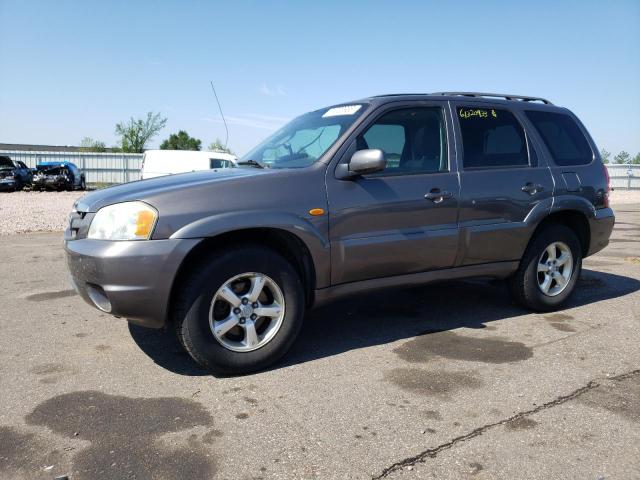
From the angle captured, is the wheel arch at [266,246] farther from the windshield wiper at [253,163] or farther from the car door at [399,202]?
the windshield wiper at [253,163]

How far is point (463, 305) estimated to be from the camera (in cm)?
513

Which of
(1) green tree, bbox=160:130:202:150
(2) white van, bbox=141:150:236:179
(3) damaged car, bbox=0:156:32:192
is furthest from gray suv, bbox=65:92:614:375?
(1) green tree, bbox=160:130:202:150

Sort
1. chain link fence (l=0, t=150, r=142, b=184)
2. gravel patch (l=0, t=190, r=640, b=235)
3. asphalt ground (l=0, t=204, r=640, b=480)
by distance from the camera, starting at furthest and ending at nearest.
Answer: chain link fence (l=0, t=150, r=142, b=184) → gravel patch (l=0, t=190, r=640, b=235) → asphalt ground (l=0, t=204, r=640, b=480)

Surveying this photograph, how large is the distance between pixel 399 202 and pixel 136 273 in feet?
6.18

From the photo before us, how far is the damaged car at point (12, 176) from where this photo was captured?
2356 centimetres

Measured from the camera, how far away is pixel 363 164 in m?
3.55

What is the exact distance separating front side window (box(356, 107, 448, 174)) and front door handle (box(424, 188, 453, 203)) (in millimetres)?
179

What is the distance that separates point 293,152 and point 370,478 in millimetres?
2490

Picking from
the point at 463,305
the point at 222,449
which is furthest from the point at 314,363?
the point at 463,305

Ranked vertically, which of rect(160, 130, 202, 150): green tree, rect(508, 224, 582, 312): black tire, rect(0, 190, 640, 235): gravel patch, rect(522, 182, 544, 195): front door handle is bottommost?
rect(0, 190, 640, 235): gravel patch

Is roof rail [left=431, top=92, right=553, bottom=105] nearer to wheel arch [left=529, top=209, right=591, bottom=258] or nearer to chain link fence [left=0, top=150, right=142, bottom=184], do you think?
wheel arch [left=529, top=209, right=591, bottom=258]

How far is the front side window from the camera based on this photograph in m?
3.99

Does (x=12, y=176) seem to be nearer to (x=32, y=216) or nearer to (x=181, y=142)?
(x=32, y=216)

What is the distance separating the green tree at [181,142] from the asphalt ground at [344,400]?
77262 millimetres
